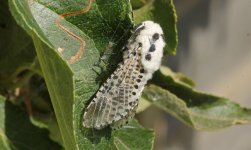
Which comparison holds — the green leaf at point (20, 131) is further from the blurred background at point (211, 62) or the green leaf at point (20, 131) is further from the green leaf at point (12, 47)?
the blurred background at point (211, 62)

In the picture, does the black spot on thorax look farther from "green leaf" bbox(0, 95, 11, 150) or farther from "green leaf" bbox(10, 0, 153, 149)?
"green leaf" bbox(0, 95, 11, 150)

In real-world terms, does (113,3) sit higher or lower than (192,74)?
higher

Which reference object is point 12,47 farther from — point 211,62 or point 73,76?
point 211,62

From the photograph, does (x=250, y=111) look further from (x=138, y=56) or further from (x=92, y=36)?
(x=92, y=36)

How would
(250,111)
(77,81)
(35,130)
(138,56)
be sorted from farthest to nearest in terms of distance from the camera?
→ (250,111), (35,130), (138,56), (77,81)

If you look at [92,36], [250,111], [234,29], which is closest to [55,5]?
[92,36]

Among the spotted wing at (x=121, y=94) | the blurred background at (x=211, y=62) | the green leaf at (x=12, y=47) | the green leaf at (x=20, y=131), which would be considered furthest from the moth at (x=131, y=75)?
the blurred background at (x=211, y=62)
